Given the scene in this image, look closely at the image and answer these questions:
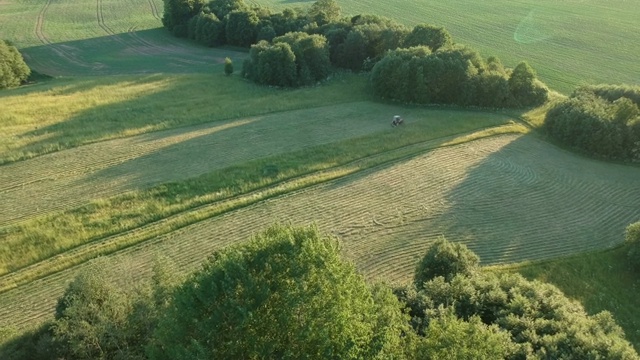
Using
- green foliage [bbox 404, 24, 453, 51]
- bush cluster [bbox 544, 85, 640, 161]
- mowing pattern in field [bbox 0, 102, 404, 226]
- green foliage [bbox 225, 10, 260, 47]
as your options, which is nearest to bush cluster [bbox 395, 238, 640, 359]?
mowing pattern in field [bbox 0, 102, 404, 226]

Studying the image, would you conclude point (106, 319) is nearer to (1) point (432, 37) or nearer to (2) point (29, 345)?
(2) point (29, 345)

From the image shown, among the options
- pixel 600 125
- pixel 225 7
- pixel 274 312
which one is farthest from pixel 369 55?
pixel 274 312

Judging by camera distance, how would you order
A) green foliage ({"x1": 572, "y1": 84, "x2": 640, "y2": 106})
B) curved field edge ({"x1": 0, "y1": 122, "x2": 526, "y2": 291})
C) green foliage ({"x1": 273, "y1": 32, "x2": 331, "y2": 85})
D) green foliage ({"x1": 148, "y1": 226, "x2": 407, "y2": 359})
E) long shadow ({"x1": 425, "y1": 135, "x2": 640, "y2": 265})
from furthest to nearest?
green foliage ({"x1": 273, "y1": 32, "x2": 331, "y2": 85}) → green foliage ({"x1": 572, "y1": 84, "x2": 640, "y2": 106}) → long shadow ({"x1": 425, "y1": 135, "x2": 640, "y2": 265}) → curved field edge ({"x1": 0, "y1": 122, "x2": 526, "y2": 291}) → green foliage ({"x1": 148, "y1": 226, "x2": 407, "y2": 359})

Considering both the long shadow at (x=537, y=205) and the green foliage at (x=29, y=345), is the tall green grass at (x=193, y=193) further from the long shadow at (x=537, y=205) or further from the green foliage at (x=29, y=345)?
the green foliage at (x=29, y=345)

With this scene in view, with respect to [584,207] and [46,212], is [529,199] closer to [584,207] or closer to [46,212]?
[584,207]

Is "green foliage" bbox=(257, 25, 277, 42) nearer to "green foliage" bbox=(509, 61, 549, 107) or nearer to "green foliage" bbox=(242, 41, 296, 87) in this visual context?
"green foliage" bbox=(242, 41, 296, 87)

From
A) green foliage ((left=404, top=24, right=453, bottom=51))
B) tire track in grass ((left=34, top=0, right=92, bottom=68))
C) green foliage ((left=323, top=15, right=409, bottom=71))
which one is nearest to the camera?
green foliage ((left=404, top=24, right=453, bottom=51))

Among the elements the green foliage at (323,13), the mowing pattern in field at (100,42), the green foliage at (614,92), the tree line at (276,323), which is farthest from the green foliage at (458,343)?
the green foliage at (323,13)

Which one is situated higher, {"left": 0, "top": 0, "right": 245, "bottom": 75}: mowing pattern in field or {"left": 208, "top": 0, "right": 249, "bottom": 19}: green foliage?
{"left": 208, "top": 0, "right": 249, "bottom": 19}: green foliage

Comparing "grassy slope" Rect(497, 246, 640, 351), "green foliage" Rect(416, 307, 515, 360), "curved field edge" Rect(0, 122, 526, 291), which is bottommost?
"grassy slope" Rect(497, 246, 640, 351)
